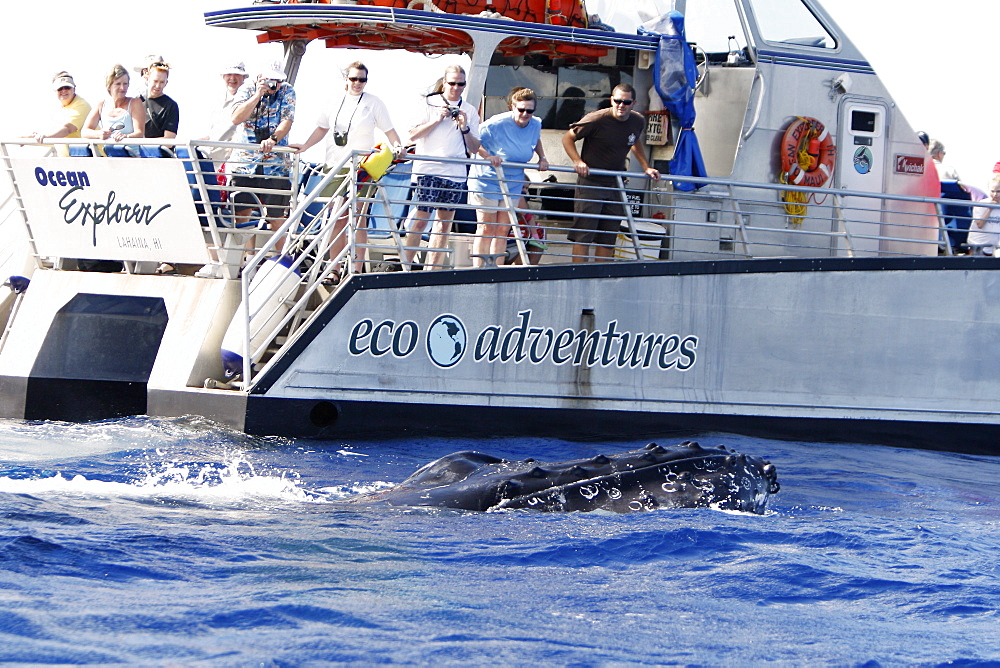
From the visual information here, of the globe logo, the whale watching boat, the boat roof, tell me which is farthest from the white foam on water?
the boat roof

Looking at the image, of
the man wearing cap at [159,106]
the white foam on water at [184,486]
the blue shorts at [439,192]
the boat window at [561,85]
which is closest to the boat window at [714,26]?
the boat window at [561,85]

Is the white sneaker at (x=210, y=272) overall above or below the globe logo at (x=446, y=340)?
above

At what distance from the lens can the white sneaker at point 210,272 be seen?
1113 cm

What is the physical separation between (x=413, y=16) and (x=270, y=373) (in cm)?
349

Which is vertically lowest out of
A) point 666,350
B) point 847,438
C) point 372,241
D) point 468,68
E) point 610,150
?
point 847,438

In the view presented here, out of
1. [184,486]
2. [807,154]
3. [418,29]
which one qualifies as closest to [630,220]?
[418,29]

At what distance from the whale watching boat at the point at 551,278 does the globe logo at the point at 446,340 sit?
0.8 inches

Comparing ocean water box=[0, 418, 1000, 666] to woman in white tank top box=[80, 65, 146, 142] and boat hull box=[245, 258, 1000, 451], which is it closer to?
boat hull box=[245, 258, 1000, 451]

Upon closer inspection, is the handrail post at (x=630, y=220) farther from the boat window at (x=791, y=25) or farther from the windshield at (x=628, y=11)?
the boat window at (x=791, y=25)

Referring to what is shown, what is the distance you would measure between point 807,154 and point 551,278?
3.48 m

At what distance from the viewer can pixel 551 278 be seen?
10867 millimetres

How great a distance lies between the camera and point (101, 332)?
11672 millimetres

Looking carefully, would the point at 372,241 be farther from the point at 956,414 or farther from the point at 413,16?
the point at 956,414

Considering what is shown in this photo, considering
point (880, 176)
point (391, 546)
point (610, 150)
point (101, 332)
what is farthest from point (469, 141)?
point (391, 546)
